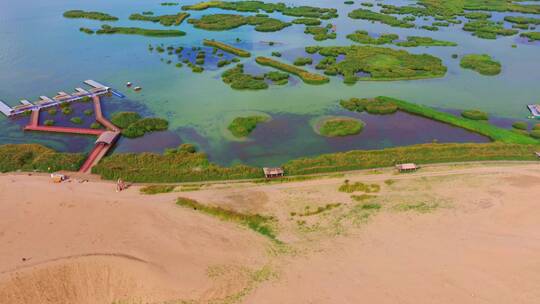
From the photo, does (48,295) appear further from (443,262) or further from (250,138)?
(443,262)

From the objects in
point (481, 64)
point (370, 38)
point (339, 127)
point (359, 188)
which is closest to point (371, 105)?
point (339, 127)

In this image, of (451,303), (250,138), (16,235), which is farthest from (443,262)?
(16,235)

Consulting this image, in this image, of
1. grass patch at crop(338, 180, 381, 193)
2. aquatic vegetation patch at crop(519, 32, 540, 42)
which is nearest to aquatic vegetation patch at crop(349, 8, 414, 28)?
aquatic vegetation patch at crop(519, 32, 540, 42)

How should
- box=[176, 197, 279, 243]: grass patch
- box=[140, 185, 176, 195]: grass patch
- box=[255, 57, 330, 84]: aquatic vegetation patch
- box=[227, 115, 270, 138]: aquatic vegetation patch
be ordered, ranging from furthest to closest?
1. box=[255, 57, 330, 84]: aquatic vegetation patch
2. box=[227, 115, 270, 138]: aquatic vegetation patch
3. box=[140, 185, 176, 195]: grass patch
4. box=[176, 197, 279, 243]: grass patch

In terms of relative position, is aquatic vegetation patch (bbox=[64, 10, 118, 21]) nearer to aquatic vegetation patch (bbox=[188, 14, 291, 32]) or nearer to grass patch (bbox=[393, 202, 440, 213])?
aquatic vegetation patch (bbox=[188, 14, 291, 32])

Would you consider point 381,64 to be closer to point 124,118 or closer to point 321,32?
point 321,32

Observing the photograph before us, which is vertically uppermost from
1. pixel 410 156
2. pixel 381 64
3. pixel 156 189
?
pixel 381 64

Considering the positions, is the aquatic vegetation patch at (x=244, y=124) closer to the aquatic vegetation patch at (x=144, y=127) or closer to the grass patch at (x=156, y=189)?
the aquatic vegetation patch at (x=144, y=127)
